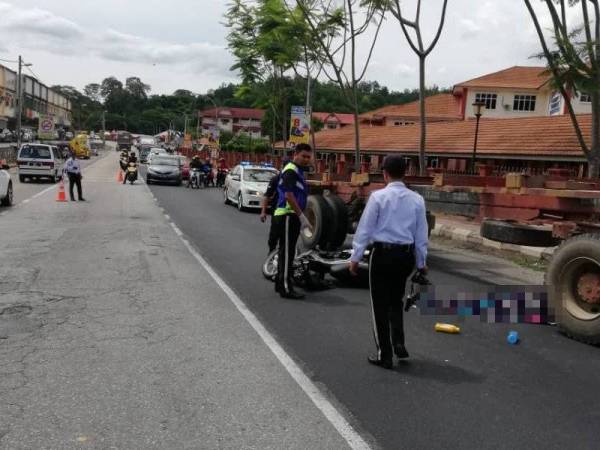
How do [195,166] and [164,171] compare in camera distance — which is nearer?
[195,166]

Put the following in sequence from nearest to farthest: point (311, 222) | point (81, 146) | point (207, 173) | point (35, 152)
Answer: point (311, 222)
point (35, 152)
point (207, 173)
point (81, 146)

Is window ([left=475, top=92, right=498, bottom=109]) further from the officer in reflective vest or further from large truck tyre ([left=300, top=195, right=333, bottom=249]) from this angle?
the officer in reflective vest

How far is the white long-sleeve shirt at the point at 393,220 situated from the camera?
500 centimetres

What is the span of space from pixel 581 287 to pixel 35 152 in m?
28.0

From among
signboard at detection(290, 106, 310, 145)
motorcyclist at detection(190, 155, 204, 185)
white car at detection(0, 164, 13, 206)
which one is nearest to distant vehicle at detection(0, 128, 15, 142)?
motorcyclist at detection(190, 155, 204, 185)

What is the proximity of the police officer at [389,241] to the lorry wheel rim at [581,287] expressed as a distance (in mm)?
2052

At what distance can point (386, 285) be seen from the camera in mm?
5105

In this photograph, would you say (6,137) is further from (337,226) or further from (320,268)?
(320,268)

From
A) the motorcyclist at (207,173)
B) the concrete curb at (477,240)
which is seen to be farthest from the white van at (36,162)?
the concrete curb at (477,240)

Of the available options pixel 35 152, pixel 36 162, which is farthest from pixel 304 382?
pixel 35 152

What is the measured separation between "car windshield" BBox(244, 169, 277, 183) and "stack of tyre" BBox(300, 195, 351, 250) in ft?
39.9

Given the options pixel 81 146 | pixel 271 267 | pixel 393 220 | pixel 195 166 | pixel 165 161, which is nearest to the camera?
pixel 393 220

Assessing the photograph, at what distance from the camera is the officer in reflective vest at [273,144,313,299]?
24.6ft

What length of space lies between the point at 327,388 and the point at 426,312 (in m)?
2.25
